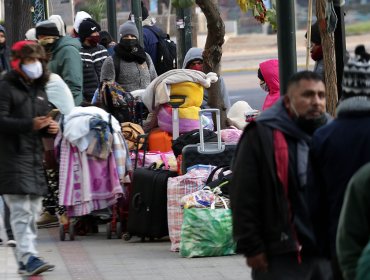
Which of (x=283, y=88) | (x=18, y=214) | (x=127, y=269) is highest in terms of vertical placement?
(x=283, y=88)

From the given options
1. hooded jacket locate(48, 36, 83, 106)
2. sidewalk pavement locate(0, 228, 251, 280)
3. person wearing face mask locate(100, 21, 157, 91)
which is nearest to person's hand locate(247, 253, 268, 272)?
sidewalk pavement locate(0, 228, 251, 280)

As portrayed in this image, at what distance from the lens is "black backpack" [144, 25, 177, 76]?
17797 millimetres

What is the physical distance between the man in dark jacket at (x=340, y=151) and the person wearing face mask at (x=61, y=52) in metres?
7.18

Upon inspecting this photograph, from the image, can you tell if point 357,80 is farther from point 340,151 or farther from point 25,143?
point 25,143

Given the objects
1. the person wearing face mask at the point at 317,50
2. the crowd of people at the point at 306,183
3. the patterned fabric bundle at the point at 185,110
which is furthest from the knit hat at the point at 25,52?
the person wearing face mask at the point at 317,50

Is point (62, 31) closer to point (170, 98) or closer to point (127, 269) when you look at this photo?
point (170, 98)

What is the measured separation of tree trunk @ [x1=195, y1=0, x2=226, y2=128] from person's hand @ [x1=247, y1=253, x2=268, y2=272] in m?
7.67

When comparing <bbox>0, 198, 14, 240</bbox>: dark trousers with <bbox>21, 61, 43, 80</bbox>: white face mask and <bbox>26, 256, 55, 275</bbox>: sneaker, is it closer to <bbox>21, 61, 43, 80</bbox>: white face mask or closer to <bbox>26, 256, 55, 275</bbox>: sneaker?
<bbox>26, 256, 55, 275</bbox>: sneaker

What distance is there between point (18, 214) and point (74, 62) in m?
3.91

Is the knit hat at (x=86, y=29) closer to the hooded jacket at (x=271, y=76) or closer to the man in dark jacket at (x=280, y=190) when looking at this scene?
the hooded jacket at (x=271, y=76)

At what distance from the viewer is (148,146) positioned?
12219 millimetres

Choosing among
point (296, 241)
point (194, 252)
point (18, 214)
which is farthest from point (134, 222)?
point (296, 241)

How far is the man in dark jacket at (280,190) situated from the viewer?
18.8ft

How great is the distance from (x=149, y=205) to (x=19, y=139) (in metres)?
2.32
